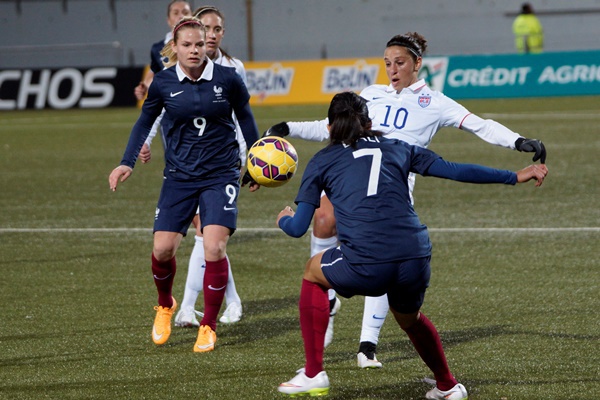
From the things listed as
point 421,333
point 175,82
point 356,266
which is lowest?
point 421,333

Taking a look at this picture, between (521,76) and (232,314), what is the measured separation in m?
22.1

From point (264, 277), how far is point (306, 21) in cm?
3409

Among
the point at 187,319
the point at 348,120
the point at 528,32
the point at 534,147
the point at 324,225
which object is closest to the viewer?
the point at 348,120

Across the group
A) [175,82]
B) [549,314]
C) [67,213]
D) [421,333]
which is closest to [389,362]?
[421,333]

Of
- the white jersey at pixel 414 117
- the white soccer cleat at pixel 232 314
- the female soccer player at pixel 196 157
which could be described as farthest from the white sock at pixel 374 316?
the white soccer cleat at pixel 232 314

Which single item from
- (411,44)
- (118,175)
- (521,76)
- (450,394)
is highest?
(411,44)

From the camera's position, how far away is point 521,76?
1092 inches

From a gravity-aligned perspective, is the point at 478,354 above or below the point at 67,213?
above

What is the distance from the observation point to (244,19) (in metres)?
41.4

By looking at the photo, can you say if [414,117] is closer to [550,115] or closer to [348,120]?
[348,120]

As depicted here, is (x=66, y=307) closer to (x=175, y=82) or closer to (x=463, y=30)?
(x=175, y=82)

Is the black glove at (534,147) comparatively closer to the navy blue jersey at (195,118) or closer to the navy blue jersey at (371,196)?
the navy blue jersey at (371,196)

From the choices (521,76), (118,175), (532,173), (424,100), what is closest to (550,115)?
(521,76)

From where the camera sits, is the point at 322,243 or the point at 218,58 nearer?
the point at 322,243
